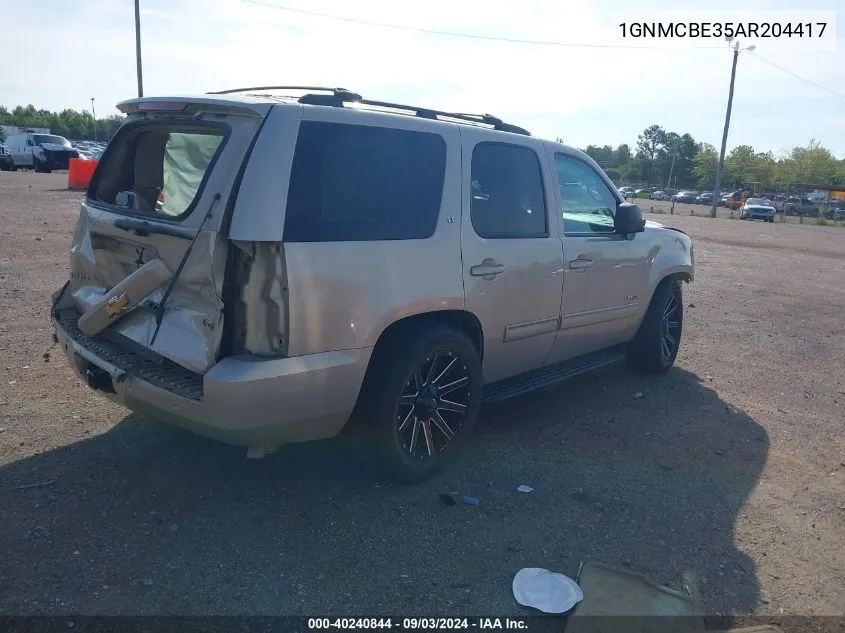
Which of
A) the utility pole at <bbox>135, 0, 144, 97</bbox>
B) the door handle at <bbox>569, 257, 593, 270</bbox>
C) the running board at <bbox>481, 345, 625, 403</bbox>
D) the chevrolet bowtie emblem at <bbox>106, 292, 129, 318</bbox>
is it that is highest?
the utility pole at <bbox>135, 0, 144, 97</bbox>

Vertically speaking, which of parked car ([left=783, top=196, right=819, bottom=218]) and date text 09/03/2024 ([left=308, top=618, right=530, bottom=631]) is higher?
parked car ([left=783, top=196, right=819, bottom=218])

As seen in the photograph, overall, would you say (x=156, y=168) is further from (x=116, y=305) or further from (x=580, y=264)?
(x=580, y=264)

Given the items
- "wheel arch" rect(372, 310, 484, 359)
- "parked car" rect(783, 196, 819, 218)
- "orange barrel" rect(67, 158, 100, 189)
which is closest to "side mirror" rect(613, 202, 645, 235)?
"wheel arch" rect(372, 310, 484, 359)

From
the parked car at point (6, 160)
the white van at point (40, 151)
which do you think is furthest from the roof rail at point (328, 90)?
the parked car at point (6, 160)

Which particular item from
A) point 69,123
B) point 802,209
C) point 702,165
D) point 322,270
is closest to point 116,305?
point 322,270

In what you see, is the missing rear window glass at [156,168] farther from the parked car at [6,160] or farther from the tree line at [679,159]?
the tree line at [679,159]

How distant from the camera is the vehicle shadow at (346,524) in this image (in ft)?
9.72

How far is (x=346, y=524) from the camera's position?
3.52 meters

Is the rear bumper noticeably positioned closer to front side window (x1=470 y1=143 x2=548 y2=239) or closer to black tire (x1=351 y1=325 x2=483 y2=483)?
black tire (x1=351 y1=325 x2=483 y2=483)

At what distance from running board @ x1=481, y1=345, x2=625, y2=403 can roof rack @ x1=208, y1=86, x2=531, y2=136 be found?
5.48ft

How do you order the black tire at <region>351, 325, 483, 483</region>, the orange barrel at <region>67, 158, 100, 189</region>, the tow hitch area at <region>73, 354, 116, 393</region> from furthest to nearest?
1. the orange barrel at <region>67, 158, 100, 189</region>
2. the black tire at <region>351, 325, 483, 483</region>
3. the tow hitch area at <region>73, 354, 116, 393</region>

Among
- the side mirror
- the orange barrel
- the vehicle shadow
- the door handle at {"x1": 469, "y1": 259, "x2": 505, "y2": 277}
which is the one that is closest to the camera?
the vehicle shadow

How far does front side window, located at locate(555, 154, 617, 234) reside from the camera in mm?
4906

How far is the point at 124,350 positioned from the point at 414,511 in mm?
1754
